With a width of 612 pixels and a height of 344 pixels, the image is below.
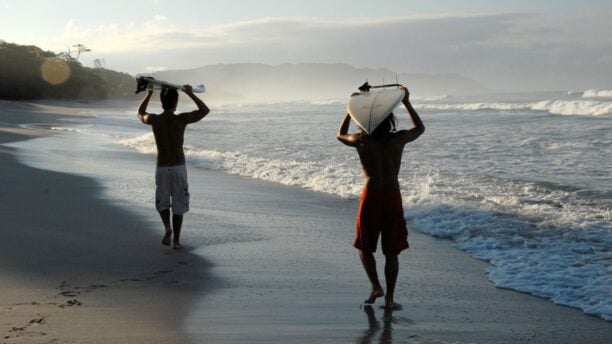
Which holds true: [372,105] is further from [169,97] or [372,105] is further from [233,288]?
[169,97]

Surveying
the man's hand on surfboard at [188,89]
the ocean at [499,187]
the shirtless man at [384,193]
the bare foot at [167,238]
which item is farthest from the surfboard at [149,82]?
the ocean at [499,187]

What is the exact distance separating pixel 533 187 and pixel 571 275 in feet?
17.5

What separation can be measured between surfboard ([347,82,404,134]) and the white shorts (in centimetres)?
241

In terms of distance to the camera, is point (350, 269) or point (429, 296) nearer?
point (429, 296)

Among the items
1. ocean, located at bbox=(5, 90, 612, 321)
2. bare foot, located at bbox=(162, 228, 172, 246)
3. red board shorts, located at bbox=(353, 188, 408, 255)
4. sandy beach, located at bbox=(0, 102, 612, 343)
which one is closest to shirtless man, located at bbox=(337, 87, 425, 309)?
red board shorts, located at bbox=(353, 188, 408, 255)

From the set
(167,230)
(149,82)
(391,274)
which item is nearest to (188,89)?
(149,82)

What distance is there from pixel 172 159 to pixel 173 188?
11.5 inches

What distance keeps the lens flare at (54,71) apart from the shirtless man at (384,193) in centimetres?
6101

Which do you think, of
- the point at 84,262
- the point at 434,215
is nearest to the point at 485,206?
the point at 434,215

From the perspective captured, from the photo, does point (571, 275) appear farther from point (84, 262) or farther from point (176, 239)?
point (84, 262)

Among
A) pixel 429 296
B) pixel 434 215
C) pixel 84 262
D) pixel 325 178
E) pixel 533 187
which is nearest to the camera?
pixel 429 296

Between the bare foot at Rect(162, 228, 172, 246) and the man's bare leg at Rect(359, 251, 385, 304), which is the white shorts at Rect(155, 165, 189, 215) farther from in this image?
the man's bare leg at Rect(359, 251, 385, 304)

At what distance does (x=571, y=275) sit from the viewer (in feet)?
19.7

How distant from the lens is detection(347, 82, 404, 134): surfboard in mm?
4738
